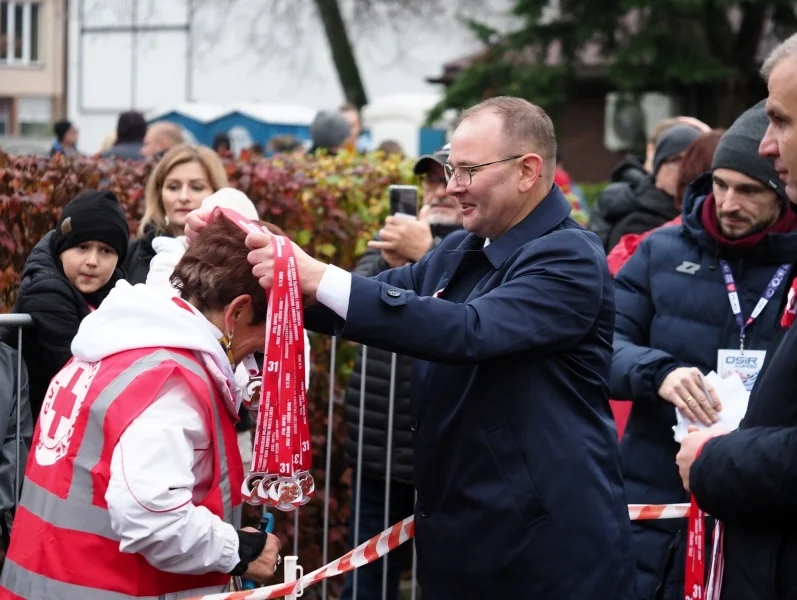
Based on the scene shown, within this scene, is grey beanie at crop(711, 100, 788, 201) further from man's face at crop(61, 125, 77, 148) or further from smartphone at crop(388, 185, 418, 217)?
man's face at crop(61, 125, 77, 148)

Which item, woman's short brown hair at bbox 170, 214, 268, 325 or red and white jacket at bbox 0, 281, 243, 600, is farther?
woman's short brown hair at bbox 170, 214, 268, 325

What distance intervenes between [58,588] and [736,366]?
8.17ft

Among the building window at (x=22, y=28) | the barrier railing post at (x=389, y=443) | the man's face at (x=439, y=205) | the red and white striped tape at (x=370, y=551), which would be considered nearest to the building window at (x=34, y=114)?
the building window at (x=22, y=28)

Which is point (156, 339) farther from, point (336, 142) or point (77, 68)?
point (77, 68)

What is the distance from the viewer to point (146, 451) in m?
2.80

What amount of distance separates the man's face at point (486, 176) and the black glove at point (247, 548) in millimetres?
1050

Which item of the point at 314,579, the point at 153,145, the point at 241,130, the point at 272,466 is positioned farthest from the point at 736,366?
the point at 241,130

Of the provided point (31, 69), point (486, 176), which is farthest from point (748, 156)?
point (31, 69)

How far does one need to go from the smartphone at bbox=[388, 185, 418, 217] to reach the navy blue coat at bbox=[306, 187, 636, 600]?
5.32 feet

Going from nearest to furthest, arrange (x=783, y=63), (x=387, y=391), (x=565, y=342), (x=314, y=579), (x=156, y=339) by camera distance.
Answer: (x=783, y=63) < (x=156, y=339) < (x=565, y=342) < (x=314, y=579) < (x=387, y=391)

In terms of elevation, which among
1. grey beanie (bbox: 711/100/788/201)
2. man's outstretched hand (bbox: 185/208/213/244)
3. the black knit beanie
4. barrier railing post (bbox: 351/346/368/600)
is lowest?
barrier railing post (bbox: 351/346/368/600)

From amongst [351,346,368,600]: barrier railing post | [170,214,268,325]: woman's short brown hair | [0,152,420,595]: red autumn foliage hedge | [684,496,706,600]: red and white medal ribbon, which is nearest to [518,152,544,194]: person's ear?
[170,214,268,325]: woman's short brown hair

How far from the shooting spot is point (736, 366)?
169 inches

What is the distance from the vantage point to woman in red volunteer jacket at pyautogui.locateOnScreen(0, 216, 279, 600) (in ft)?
9.27
